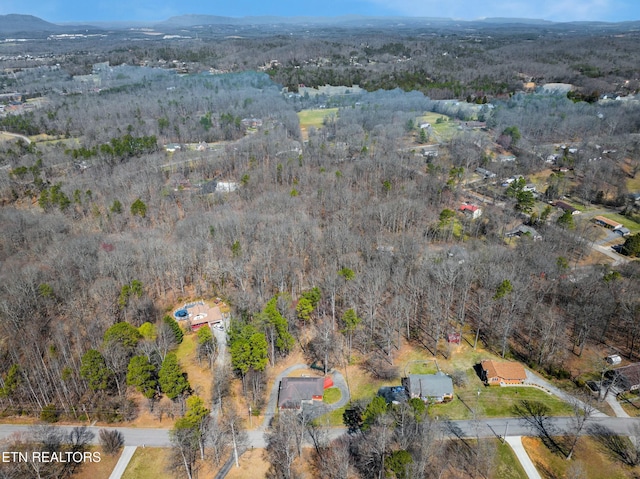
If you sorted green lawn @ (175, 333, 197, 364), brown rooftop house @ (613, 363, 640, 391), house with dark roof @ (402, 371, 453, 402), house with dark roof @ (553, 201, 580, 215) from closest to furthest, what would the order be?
house with dark roof @ (402, 371, 453, 402)
brown rooftop house @ (613, 363, 640, 391)
green lawn @ (175, 333, 197, 364)
house with dark roof @ (553, 201, 580, 215)

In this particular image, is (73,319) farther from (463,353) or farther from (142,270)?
(463,353)

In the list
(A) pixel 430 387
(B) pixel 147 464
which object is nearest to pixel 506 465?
(A) pixel 430 387

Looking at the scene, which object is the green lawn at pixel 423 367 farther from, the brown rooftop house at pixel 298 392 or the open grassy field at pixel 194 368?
the open grassy field at pixel 194 368

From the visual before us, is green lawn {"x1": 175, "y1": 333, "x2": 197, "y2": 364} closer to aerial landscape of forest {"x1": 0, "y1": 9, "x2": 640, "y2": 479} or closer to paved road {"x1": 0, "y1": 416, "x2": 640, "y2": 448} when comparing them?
aerial landscape of forest {"x1": 0, "y1": 9, "x2": 640, "y2": 479}

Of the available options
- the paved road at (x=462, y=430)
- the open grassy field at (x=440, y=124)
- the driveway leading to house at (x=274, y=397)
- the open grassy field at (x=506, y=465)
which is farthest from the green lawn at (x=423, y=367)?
the open grassy field at (x=440, y=124)

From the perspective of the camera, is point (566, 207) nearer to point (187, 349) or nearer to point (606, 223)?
point (606, 223)

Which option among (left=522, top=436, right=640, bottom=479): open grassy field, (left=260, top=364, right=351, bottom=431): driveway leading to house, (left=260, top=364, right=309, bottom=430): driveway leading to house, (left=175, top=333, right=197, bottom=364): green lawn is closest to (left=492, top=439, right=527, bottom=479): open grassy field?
(left=522, top=436, right=640, bottom=479): open grassy field

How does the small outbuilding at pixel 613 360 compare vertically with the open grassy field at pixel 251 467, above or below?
above
